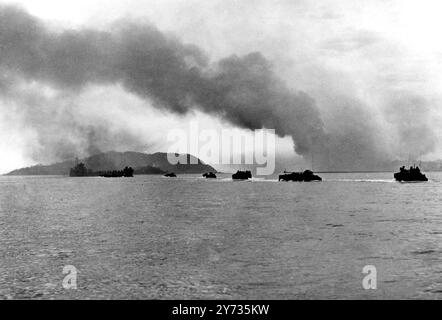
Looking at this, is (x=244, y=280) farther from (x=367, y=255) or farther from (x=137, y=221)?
(x=137, y=221)

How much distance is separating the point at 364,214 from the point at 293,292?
139 feet

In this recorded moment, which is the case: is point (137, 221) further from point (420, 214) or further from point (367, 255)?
point (420, 214)

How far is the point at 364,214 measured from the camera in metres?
59.3

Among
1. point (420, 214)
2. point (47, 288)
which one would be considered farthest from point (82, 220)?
point (420, 214)

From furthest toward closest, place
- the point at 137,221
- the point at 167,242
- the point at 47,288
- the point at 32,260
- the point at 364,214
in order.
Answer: the point at 364,214
the point at 137,221
the point at 167,242
the point at 32,260
the point at 47,288

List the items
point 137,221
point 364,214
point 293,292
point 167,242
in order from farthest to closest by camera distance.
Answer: point 364,214 → point 137,221 → point 167,242 → point 293,292

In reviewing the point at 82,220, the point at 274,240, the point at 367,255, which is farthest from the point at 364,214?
the point at 82,220
